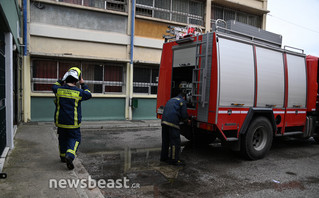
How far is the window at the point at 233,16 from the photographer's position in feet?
49.8

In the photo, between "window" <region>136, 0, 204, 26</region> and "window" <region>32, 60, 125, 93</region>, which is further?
"window" <region>136, 0, 204, 26</region>

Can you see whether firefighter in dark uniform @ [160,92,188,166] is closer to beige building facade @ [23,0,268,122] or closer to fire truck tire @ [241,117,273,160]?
fire truck tire @ [241,117,273,160]

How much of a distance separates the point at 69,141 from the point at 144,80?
8.40 metres

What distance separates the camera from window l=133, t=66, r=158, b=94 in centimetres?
1267

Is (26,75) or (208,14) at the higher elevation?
(208,14)

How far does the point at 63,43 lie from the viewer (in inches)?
425

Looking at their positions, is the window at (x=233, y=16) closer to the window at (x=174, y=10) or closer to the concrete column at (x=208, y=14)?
the concrete column at (x=208, y=14)

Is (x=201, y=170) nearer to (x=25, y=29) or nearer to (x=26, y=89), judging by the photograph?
(x=26, y=89)

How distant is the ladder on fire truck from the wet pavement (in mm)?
1489

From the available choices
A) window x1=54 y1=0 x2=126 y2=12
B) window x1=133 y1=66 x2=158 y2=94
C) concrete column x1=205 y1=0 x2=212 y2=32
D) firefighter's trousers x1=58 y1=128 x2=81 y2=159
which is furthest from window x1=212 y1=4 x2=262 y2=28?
firefighter's trousers x1=58 y1=128 x2=81 y2=159

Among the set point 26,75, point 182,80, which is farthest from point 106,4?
point 182,80

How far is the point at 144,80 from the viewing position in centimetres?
1287

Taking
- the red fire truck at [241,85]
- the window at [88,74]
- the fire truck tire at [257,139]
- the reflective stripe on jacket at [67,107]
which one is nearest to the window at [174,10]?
the window at [88,74]

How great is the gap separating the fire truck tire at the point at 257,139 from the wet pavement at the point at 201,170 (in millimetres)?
210
